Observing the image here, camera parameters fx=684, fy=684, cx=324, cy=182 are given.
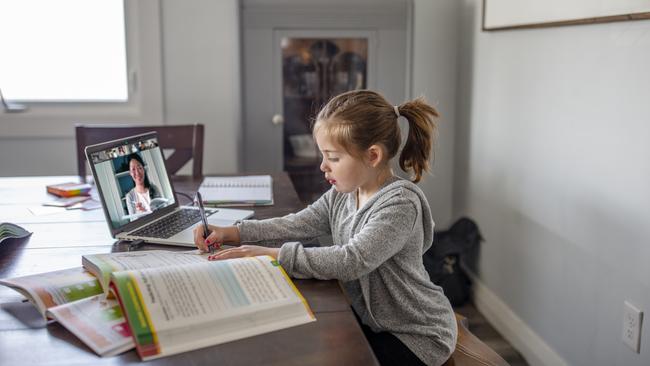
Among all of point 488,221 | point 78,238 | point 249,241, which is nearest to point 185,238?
point 249,241

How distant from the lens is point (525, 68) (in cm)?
251

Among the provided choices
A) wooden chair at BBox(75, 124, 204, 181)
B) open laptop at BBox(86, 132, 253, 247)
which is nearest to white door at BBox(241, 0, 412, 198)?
wooden chair at BBox(75, 124, 204, 181)

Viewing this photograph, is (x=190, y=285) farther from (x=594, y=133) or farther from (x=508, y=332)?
(x=508, y=332)

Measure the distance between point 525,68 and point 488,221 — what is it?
2.33 ft

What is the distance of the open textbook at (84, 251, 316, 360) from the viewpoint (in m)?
1.03

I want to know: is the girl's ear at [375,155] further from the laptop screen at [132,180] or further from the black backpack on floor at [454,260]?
the black backpack on floor at [454,260]

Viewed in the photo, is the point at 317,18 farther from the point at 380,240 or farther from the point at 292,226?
the point at 380,240

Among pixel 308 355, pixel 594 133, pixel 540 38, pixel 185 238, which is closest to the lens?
pixel 308 355

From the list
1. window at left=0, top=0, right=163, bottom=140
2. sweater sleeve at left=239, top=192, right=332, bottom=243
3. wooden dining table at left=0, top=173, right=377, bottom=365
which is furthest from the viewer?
window at left=0, top=0, right=163, bottom=140

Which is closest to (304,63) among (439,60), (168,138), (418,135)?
(439,60)

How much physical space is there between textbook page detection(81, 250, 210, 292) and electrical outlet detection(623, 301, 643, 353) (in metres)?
1.16

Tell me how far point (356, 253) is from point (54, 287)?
55 cm

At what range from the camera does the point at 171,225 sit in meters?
1.70

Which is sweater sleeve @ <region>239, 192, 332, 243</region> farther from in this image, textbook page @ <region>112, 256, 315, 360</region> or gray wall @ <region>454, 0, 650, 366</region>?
gray wall @ <region>454, 0, 650, 366</region>
